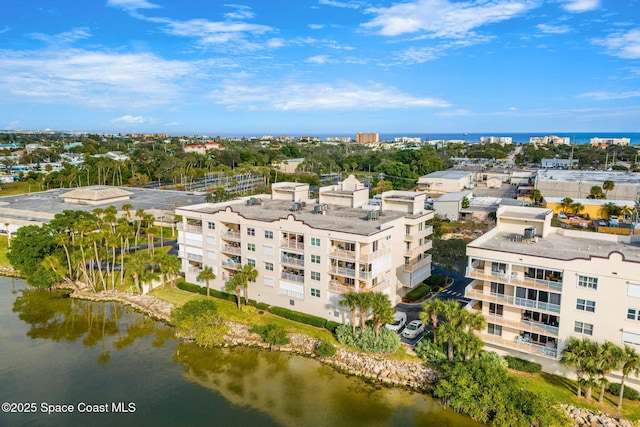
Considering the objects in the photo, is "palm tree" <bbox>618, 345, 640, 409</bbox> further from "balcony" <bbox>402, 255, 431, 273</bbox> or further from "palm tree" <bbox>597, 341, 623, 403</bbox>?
"balcony" <bbox>402, 255, 431, 273</bbox>

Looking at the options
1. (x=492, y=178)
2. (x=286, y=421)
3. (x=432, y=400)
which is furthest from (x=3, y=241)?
(x=492, y=178)

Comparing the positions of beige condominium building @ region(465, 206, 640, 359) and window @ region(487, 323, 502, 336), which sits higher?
beige condominium building @ region(465, 206, 640, 359)

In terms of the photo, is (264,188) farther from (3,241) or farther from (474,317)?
(474,317)

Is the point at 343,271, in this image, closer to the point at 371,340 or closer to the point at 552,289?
the point at 371,340

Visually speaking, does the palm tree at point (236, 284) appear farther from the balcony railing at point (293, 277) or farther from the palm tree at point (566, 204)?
the palm tree at point (566, 204)

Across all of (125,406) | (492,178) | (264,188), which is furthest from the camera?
(492,178)

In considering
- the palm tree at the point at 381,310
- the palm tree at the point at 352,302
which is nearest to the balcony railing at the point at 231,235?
the palm tree at the point at 352,302

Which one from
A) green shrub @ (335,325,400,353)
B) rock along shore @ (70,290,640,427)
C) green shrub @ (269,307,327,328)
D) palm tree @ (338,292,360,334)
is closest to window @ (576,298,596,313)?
rock along shore @ (70,290,640,427)

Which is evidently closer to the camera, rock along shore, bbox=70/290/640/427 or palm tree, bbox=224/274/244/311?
rock along shore, bbox=70/290/640/427
